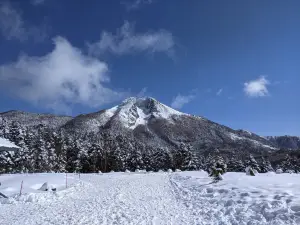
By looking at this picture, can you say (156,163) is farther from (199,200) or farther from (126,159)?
(199,200)

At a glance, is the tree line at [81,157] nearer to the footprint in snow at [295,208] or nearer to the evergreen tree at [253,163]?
the evergreen tree at [253,163]

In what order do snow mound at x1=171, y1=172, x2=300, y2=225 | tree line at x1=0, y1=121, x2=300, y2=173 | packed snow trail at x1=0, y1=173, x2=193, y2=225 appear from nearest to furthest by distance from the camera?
snow mound at x1=171, y1=172, x2=300, y2=225, packed snow trail at x1=0, y1=173, x2=193, y2=225, tree line at x1=0, y1=121, x2=300, y2=173

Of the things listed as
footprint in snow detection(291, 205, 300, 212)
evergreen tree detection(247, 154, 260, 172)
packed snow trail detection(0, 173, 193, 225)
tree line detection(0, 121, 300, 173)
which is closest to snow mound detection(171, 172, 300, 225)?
footprint in snow detection(291, 205, 300, 212)

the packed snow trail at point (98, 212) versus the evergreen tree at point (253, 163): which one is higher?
the evergreen tree at point (253, 163)

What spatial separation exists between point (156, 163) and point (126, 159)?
9020mm

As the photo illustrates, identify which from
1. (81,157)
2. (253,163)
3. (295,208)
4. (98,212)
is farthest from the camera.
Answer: (81,157)

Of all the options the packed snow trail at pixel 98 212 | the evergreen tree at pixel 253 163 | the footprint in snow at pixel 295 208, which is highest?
the evergreen tree at pixel 253 163

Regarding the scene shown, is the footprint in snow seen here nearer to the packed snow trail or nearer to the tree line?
the packed snow trail

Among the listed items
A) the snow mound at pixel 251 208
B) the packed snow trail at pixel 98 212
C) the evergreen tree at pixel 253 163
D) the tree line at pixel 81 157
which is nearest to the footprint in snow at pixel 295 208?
the snow mound at pixel 251 208

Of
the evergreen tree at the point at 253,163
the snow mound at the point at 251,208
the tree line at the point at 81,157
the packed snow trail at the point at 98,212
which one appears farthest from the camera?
the evergreen tree at the point at 253,163

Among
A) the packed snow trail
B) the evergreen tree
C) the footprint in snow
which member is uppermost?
the evergreen tree

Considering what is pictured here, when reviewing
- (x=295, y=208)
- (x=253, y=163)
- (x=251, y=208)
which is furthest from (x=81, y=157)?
(x=295, y=208)

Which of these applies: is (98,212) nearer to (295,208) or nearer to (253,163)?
(295,208)

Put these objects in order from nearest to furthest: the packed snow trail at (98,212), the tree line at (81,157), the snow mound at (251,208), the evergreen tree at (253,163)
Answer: the snow mound at (251,208) → the packed snow trail at (98,212) → the tree line at (81,157) → the evergreen tree at (253,163)
